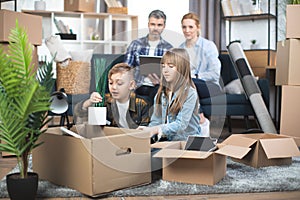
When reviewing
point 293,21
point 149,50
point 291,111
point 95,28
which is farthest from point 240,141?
point 95,28

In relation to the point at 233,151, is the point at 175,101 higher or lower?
higher

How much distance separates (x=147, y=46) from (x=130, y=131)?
2.22 feet

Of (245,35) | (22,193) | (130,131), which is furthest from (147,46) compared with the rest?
(245,35)

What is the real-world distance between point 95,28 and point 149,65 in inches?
114

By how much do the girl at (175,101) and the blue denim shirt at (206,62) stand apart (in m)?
0.79

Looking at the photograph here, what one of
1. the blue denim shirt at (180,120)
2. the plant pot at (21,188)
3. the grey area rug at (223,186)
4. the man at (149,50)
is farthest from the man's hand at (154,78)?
the plant pot at (21,188)

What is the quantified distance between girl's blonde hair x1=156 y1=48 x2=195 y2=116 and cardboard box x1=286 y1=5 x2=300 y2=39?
1.02 meters

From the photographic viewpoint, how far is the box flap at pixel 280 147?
219cm

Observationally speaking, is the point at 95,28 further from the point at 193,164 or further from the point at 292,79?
the point at 193,164

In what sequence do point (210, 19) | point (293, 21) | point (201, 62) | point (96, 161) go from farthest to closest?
1. point (210, 19)
2. point (201, 62)
3. point (293, 21)
4. point (96, 161)

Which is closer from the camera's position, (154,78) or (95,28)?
(154,78)

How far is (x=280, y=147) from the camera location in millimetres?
2238

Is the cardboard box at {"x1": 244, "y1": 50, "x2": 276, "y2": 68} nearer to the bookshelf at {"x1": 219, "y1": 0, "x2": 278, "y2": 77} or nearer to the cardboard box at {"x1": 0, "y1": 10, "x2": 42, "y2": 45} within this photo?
the bookshelf at {"x1": 219, "y1": 0, "x2": 278, "y2": 77}

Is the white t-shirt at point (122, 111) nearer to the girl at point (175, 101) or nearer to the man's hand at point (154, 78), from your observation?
the girl at point (175, 101)
